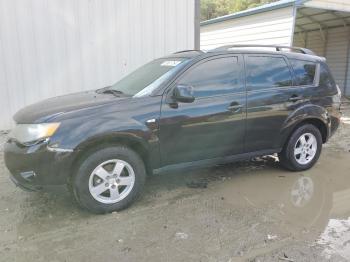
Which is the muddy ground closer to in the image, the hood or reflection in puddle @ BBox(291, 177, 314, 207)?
reflection in puddle @ BBox(291, 177, 314, 207)

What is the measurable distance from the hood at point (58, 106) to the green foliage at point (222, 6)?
3089 centimetres

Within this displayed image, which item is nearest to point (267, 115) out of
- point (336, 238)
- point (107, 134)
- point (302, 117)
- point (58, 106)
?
point (302, 117)

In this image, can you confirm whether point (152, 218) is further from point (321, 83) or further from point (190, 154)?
point (321, 83)

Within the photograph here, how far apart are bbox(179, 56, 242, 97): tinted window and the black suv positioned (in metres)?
0.01

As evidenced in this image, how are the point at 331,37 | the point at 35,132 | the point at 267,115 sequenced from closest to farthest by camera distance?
the point at 35,132
the point at 267,115
the point at 331,37

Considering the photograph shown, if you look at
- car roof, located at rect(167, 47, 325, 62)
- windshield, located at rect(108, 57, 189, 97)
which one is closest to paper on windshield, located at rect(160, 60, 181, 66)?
windshield, located at rect(108, 57, 189, 97)

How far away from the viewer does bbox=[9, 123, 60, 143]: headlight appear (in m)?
3.32

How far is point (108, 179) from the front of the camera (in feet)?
11.9

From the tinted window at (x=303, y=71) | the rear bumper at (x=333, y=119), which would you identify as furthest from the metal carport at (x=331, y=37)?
the tinted window at (x=303, y=71)

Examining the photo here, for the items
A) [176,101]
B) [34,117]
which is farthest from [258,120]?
[34,117]

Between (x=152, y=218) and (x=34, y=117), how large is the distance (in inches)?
63.4

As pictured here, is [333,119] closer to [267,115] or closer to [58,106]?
[267,115]

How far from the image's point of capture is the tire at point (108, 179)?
3.48 m

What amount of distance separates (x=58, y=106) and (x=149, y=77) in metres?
1.15
